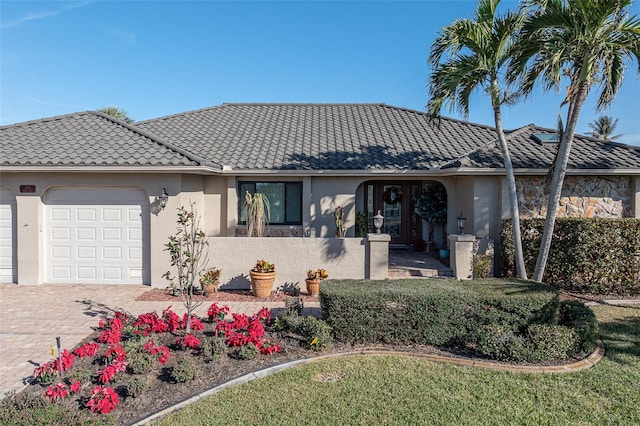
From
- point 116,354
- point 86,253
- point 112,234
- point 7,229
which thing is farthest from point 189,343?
point 7,229

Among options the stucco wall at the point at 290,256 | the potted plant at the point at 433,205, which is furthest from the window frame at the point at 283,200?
the potted plant at the point at 433,205

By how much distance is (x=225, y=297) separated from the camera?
1045cm

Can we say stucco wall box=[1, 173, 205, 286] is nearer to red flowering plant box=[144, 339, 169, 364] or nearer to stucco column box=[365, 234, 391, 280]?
red flowering plant box=[144, 339, 169, 364]

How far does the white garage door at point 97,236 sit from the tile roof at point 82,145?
1013 millimetres

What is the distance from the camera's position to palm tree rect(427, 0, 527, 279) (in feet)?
30.6

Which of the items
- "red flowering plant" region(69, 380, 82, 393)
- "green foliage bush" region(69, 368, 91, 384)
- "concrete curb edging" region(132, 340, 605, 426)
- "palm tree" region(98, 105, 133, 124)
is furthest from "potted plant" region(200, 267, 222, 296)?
"palm tree" region(98, 105, 133, 124)

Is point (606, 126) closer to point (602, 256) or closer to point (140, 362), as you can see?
point (602, 256)

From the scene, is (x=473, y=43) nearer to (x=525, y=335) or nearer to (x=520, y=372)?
(x=525, y=335)

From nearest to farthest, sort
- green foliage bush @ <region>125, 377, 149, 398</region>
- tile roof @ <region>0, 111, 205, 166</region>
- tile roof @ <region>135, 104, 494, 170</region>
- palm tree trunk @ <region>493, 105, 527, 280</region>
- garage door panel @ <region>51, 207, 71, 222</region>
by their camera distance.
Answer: green foliage bush @ <region>125, 377, 149, 398</region>, palm tree trunk @ <region>493, 105, 527, 280</region>, tile roof @ <region>0, 111, 205, 166</region>, garage door panel @ <region>51, 207, 71, 222</region>, tile roof @ <region>135, 104, 494, 170</region>

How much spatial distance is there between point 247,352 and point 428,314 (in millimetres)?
3115

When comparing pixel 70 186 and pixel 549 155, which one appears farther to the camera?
pixel 549 155

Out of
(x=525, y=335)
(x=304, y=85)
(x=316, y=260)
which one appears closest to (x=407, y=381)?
(x=525, y=335)

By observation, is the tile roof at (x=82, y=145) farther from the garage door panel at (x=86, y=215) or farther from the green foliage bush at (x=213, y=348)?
the green foliage bush at (x=213, y=348)

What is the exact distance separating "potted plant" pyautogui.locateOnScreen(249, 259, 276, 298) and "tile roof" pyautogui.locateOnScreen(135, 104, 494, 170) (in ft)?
11.9
